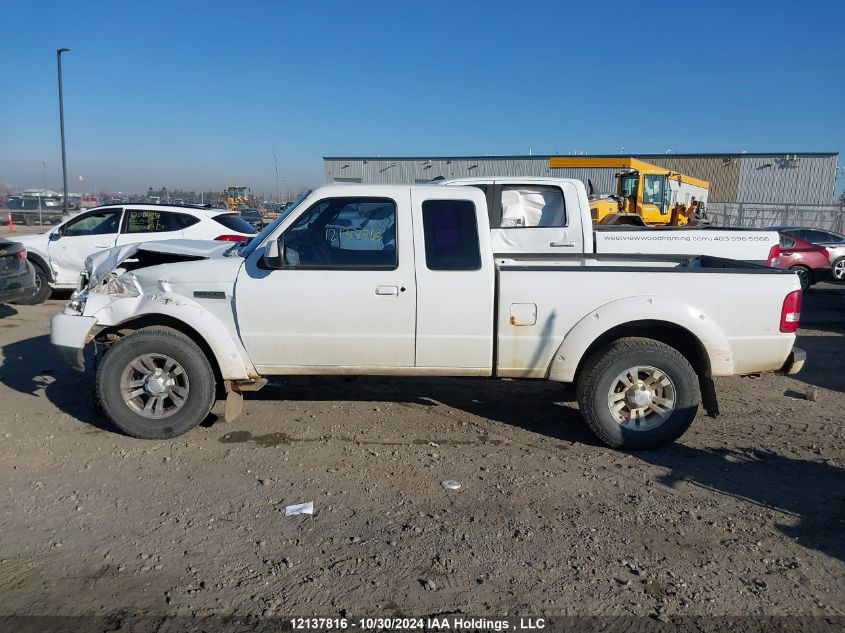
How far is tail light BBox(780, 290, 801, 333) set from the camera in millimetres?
4996

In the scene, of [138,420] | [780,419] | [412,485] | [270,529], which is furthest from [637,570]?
[138,420]

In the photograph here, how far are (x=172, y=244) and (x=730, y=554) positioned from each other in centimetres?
493

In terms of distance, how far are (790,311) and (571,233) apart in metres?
3.50

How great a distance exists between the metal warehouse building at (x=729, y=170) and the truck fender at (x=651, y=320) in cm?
3963

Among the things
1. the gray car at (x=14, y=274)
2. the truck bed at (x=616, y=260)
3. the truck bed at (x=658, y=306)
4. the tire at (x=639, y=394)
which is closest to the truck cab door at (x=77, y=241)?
the gray car at (x=14, y=274)

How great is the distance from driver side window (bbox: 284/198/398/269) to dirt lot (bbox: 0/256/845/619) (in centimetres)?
143

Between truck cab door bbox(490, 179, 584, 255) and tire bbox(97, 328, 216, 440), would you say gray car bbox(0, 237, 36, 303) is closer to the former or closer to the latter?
tire bbox(97, 328, 216, 440)

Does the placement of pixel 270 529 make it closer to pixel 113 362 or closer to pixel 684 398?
pixel 113 362

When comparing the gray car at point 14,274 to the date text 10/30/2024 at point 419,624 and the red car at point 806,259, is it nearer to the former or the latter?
the date text 10/30/2024 at point 419,624

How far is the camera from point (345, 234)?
523 centimetres

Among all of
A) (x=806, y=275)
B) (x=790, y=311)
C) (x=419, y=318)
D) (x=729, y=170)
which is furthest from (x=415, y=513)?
(x=729, y=170)

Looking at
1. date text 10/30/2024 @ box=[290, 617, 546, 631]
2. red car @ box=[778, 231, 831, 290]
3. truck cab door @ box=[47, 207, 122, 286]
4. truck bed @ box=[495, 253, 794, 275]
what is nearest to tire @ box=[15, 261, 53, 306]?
truck cab door @ box=[47, 207, 122, 286]

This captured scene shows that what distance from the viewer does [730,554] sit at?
370 cm

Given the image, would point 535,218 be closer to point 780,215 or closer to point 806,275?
point 806,275
